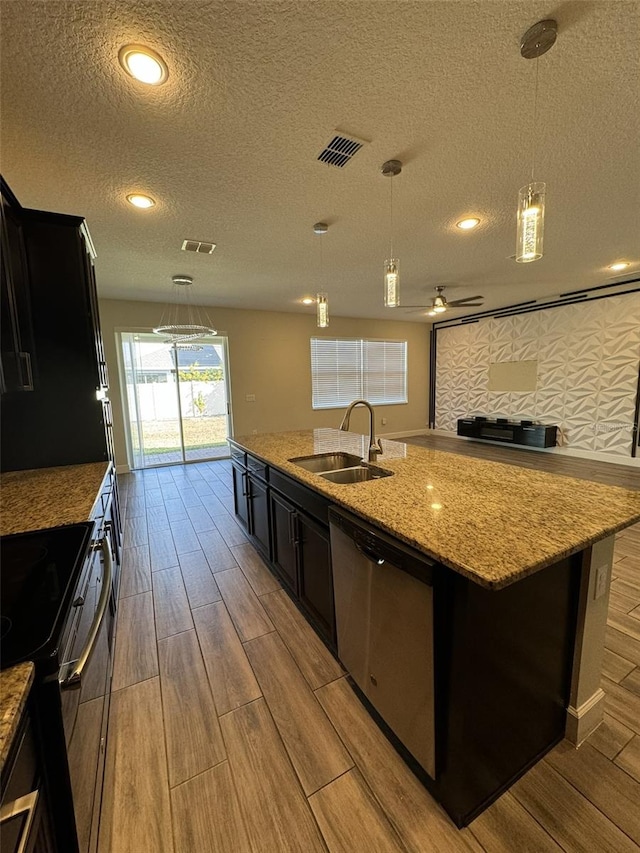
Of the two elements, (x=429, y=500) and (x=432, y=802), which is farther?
(x=429, y=500)

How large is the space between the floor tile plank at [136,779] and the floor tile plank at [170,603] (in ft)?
1.39

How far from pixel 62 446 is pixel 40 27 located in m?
2.01

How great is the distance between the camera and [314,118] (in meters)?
1.69

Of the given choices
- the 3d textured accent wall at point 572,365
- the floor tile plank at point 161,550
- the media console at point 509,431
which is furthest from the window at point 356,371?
the floor tile plank at point 161,550

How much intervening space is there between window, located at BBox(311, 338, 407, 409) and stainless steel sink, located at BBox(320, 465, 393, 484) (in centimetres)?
494

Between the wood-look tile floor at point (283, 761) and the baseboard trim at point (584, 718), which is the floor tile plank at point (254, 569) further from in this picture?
the baseboard trim at point (584, 718)

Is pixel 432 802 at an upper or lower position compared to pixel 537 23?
lower

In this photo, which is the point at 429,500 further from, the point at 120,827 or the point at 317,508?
the point at 120,827

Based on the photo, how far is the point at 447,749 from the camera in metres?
1.10

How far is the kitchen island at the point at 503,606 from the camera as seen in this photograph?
104 centimetres

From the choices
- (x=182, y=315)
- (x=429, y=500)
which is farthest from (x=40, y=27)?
(x=182, y=315)

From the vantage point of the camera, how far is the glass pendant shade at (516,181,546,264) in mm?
1434

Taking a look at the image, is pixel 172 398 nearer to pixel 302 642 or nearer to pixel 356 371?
pixel 356 371

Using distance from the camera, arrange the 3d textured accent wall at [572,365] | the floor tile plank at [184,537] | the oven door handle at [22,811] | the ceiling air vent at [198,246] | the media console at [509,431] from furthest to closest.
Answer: the media console at [509,431] → the 3d textured accent wall at [572,365] → the ceiling air vent at [198,246] → the floor tile plank at [184,537] → the oven door handle at [22,811]
